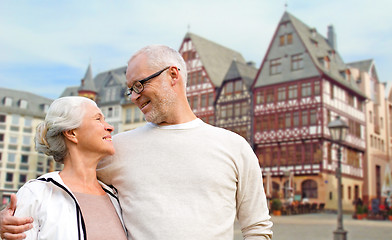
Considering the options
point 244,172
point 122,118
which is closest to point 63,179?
point 244,172

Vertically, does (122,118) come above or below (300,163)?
above

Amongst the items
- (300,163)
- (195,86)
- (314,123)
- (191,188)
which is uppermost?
(195,86)

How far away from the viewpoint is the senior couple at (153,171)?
236 cm

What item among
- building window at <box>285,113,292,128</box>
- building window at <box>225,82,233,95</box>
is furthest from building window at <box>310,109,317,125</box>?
building window at <box>225,82,233,95</box>

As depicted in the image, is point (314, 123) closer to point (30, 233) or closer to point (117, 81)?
point (117, 81)

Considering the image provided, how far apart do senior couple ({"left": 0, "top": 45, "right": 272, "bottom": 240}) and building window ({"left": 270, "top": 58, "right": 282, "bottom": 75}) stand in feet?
105

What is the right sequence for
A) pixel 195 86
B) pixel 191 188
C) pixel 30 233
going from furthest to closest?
pixel 195 86
pixel 191 188
pixel 30 233

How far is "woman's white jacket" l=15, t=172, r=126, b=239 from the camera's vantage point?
2201 millimetres

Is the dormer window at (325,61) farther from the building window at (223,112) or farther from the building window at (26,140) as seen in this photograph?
the building window at (26,140)

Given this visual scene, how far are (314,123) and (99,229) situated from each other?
30.3 meters

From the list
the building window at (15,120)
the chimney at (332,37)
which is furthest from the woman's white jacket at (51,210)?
the building window at (15,120)

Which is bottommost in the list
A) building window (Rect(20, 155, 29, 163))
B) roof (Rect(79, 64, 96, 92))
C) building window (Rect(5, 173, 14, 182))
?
building window (Rect(5, 173, 14, 182))

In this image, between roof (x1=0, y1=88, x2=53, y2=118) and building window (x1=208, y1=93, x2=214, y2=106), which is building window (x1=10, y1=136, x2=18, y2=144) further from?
building window (x1=208, y1=93, x2=214, y2=106)

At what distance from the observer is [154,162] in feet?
8.19
